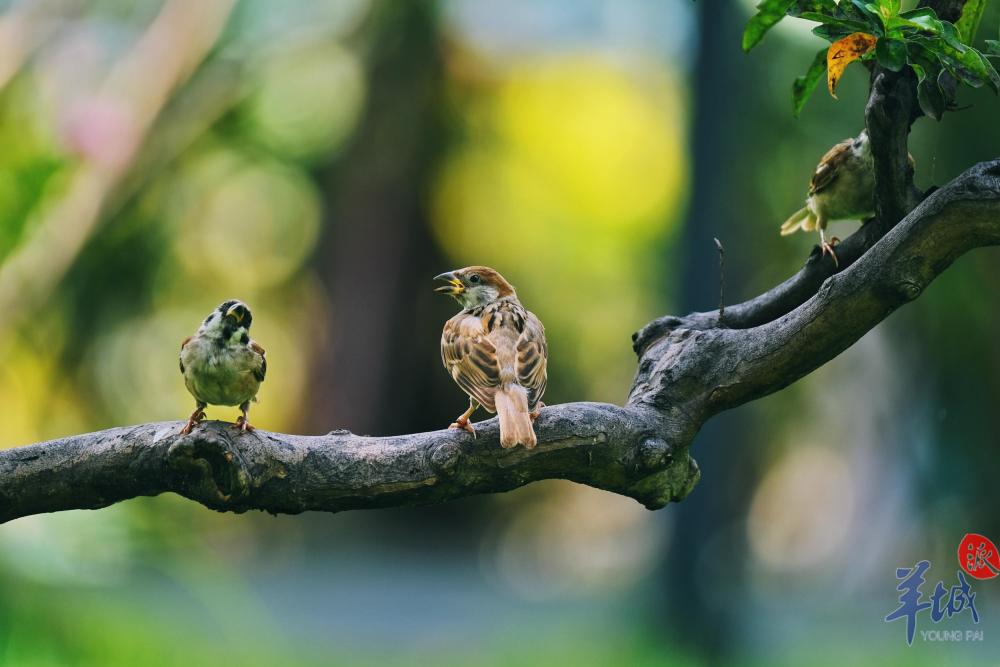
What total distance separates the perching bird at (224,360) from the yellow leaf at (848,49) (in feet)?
5.06

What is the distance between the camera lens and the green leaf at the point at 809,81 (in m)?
2.32

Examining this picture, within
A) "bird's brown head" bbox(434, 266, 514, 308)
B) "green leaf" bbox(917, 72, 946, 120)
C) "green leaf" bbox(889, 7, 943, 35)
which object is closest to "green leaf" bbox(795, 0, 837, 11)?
"green leaf" bbox(889, 7, 943, 35)

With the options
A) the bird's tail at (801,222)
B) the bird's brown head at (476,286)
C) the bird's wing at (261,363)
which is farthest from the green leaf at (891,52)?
the bird's wing at (261,363)

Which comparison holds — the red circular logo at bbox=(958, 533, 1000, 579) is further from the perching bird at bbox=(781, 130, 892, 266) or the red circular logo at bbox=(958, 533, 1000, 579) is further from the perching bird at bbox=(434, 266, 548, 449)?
the perching bird at bbox=(434, 266, 548, 449)

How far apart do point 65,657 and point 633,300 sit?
14.7ft

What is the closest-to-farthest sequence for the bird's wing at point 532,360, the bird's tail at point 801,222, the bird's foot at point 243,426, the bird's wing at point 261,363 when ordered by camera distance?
the bird's foot at point 243,426 → the bird's wing at point 532,360 → the bird's wing at point 261,363 → the bird's tail at point 801,222

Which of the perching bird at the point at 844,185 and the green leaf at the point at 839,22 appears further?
the perching bird at the point at 844,185

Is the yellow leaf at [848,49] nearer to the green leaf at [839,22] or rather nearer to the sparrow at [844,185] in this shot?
the green leaf at [839,22]

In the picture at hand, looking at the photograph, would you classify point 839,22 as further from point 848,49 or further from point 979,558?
point 979,558

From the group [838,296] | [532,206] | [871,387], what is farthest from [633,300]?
[838,296]

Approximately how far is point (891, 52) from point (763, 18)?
26cm

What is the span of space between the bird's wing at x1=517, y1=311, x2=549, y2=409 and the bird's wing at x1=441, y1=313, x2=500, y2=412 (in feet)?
0.22

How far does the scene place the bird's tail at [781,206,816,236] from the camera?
3.40 meters

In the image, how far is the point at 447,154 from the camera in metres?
7.77
